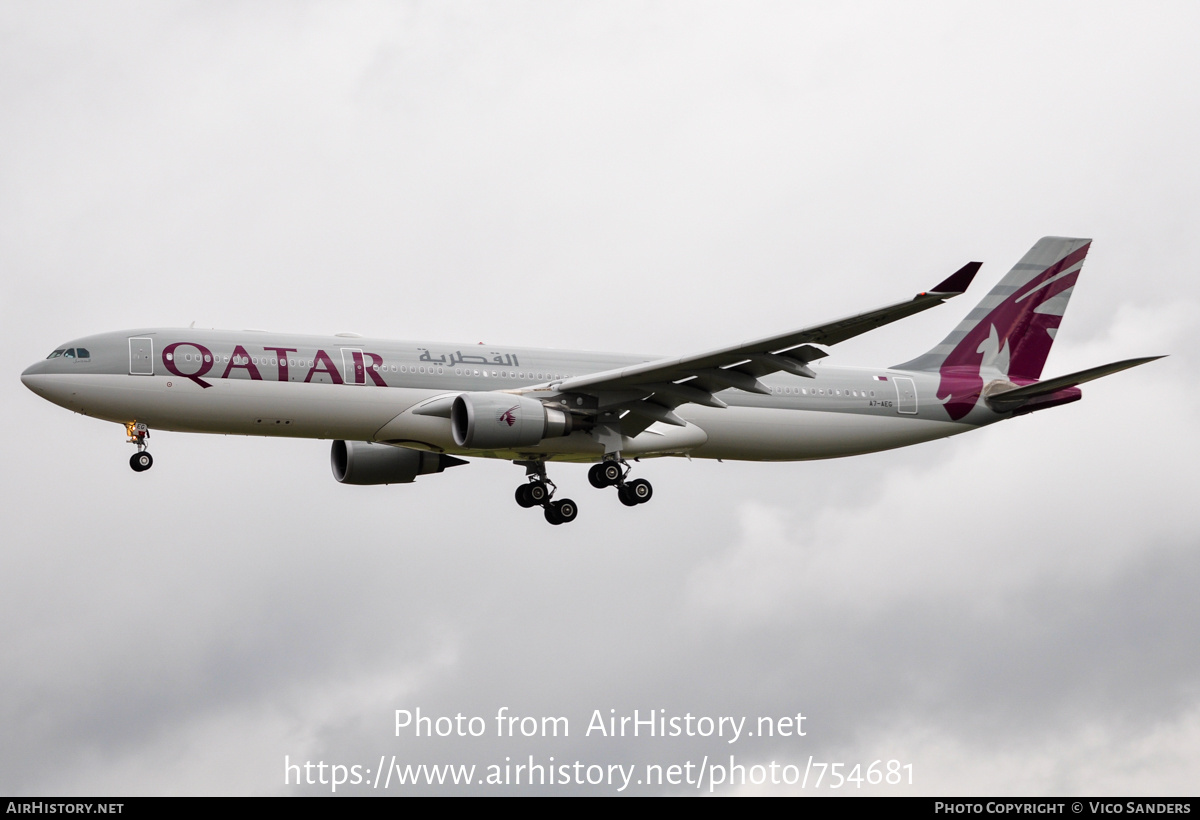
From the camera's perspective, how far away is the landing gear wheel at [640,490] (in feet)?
136

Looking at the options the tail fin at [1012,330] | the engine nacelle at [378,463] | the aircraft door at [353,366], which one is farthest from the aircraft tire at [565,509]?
the tail fin at [1012,330]

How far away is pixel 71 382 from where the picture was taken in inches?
1459

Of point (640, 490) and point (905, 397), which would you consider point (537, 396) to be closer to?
point (640, 490)

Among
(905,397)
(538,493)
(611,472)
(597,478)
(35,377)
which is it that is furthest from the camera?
(905,397)

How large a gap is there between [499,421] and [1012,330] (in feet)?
61.5

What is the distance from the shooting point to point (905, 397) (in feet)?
148

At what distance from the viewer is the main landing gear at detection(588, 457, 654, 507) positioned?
4106 centimetres

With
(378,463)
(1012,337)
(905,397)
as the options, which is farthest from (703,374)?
(1012,337)

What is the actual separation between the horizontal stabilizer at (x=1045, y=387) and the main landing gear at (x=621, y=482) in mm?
11922

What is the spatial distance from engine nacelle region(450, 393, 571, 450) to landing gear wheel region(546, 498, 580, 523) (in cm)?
475

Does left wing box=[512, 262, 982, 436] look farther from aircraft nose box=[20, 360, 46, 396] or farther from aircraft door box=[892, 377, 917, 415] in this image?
aircraft nose box=[20, 360, 46, 396]

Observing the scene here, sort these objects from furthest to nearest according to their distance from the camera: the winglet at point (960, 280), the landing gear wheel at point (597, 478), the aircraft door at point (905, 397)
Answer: the aircraft door at point (905, 397) → the landing gear wheel at point (597, 478) → the winglet at point (960, 280)

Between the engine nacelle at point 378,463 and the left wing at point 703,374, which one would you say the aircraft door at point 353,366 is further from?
the engine nacelle at point 378,463

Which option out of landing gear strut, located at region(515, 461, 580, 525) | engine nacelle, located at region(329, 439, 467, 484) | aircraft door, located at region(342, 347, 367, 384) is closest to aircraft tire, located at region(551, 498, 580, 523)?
landing gear strut, located at region(515, 461, 580, 525)
